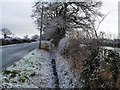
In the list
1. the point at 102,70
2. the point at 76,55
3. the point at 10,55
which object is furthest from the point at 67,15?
the point at 102,70

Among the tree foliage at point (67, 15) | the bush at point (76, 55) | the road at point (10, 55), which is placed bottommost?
the road at point (10, 55)

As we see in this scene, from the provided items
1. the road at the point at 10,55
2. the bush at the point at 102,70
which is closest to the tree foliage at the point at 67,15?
the road at the point at 10,55

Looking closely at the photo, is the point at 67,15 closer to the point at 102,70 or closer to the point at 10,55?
the point at 10,55

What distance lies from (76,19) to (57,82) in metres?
29.0

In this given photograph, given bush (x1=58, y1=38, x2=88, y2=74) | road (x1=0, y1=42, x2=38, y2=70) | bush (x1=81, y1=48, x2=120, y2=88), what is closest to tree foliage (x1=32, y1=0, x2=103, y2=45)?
road (x1=0, y1=42, x2=38, y2=70)

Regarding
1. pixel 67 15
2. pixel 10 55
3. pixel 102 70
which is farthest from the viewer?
pixel 67 15

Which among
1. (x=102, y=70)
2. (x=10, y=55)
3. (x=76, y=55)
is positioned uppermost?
(x=102, y=70)

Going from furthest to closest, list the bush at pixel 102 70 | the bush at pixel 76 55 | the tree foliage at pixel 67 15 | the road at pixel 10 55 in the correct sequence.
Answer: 1. the tree foliage at pixel 67 15
2. the road at pixel 10 55
3. the bush at pixel 76 55
4. the bush at pixel 102 70

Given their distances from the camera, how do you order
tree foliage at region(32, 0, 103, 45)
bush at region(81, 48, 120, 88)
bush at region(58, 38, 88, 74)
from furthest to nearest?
tree foliage at region(32, 0, 103, 45)
bush at region(58, 38, 88, 74)
bush at region(81, 48, 120, 88)

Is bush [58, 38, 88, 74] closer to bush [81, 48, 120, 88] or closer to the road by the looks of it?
bush [81, 48, 120, 88]

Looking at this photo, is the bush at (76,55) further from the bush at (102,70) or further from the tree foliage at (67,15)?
the tree foliage at (67,15)

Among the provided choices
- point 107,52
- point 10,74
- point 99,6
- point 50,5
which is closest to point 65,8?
point 50,5

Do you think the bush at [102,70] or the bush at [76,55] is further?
the bush at [76,55]

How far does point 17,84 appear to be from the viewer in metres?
12.3
